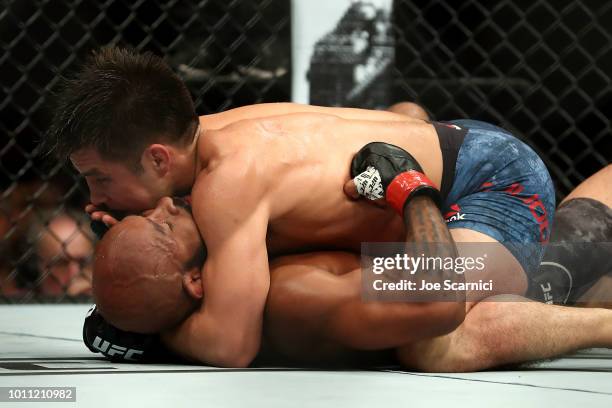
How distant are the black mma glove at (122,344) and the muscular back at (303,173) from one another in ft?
0.76

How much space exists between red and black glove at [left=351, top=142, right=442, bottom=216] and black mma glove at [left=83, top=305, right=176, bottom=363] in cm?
39

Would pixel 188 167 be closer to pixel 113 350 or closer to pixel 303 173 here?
pixel 303 173

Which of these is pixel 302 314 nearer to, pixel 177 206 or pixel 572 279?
pixel 177 206

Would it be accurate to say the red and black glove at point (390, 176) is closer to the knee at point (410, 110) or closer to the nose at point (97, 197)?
the nose at point (97, 197)

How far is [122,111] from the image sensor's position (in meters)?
1.51

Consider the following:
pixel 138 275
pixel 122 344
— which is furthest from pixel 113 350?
pixel 138 275

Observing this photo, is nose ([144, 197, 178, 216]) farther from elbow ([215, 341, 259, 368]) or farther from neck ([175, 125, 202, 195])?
elbow ([215, 341, 259, 368])

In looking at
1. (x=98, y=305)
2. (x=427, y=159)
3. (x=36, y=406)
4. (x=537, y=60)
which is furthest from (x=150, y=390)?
(x=537, y=60)

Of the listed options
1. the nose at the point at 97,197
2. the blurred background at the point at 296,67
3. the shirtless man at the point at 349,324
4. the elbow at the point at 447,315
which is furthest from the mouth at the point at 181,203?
the blurred background at the point at 296,67

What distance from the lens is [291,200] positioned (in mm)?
1469

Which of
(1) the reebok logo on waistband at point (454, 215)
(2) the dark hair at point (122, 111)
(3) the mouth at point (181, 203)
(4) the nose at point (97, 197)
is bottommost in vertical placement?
(1) the reebok logo on waistband at point (454, 215)

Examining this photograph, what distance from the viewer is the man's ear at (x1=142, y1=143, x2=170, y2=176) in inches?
60.1

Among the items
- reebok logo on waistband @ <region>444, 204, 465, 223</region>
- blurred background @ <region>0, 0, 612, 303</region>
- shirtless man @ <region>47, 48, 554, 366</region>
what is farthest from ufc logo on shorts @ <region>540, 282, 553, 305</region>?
blurred background @ <region>0, 0, 612, 303</region>

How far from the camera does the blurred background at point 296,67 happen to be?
2.92 metres
